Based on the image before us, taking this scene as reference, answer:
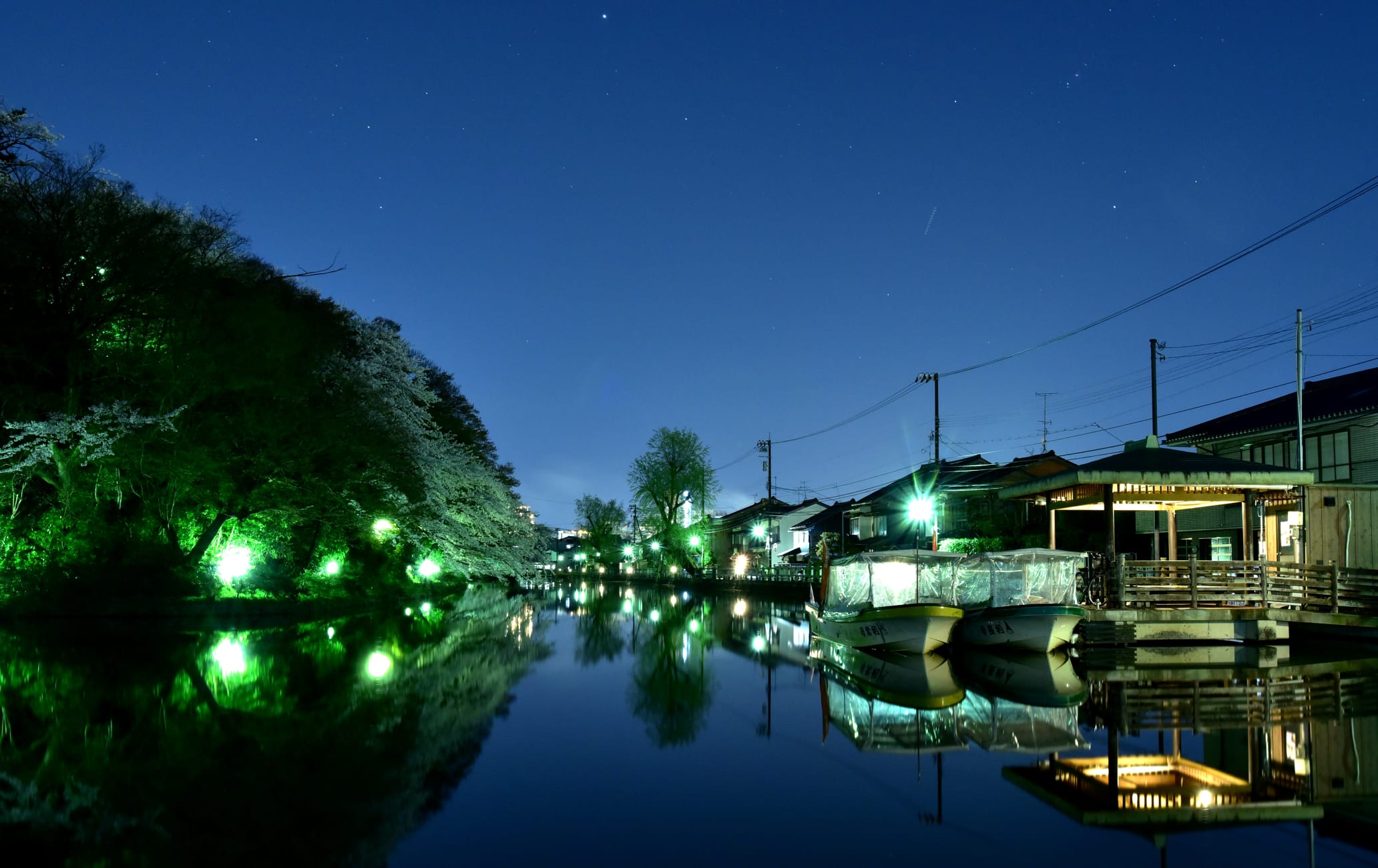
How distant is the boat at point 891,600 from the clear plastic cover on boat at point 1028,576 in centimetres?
71

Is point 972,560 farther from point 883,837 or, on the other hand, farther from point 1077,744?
point 883,837

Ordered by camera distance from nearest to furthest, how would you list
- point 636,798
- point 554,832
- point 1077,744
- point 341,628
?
point 554,832, point 636,798, point 1077,744, point 341,628

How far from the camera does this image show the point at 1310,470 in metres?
30.8

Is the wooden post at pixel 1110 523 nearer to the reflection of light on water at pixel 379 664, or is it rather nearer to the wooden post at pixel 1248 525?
the wooden post at pixel 1248 525

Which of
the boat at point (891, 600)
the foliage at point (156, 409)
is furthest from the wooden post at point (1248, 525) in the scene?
the foliage at point (156, 409)

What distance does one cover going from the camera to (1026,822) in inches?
288

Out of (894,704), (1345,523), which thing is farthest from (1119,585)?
(894,704)

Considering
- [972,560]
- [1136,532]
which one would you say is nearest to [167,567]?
[972,560]

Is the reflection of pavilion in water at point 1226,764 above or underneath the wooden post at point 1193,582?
underneath

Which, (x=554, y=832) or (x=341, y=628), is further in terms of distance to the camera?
(x=341, y=628)

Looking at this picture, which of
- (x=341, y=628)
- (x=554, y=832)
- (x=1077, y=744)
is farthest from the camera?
(x=341, y=628)

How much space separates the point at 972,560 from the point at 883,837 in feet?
47.1

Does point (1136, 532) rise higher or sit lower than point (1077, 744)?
higher

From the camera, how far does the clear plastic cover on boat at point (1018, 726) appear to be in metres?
10.1
